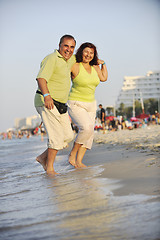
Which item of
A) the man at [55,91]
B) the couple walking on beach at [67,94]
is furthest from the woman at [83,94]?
the man at [55,91]

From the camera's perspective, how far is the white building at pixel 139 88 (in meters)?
150

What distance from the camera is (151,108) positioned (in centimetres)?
9275

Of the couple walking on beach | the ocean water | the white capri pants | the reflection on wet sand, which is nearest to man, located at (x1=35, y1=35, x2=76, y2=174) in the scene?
the couple walking on beach

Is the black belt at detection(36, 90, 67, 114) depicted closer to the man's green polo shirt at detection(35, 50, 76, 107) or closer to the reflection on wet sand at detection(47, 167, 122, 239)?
the man's green polo shirt at detection(35, 50, 76, 107)

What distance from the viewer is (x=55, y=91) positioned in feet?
13.1

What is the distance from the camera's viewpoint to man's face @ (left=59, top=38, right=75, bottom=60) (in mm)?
3955

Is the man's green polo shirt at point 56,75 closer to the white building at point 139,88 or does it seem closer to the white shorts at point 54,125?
the white shorts at point 54,125

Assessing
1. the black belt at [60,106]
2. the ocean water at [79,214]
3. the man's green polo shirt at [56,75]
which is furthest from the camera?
the black belt at [60,106]

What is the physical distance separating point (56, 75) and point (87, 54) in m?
0.62

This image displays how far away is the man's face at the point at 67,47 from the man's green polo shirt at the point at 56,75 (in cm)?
6

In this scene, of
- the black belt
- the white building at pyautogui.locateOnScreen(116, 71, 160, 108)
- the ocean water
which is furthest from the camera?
the white building at pyautogui.locateOnScreen(116, 71, 160, 108)

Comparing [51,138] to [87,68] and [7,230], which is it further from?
[7,230]

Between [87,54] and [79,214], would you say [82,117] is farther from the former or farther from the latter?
[79,214]

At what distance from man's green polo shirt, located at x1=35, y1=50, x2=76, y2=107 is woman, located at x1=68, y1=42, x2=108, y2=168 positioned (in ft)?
0.87
